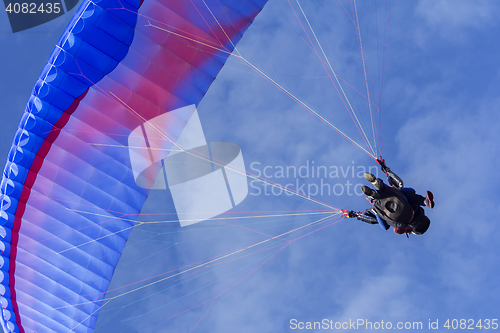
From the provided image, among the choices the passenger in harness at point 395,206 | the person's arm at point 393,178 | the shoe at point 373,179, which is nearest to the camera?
the shoe at point 373,179

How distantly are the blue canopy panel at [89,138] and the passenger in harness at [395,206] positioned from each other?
360cm

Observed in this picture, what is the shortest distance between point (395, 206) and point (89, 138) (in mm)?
5352

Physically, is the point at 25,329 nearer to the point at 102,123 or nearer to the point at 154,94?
the point at 102,123

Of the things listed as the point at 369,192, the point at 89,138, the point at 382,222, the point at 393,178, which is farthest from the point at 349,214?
the point at 89,138

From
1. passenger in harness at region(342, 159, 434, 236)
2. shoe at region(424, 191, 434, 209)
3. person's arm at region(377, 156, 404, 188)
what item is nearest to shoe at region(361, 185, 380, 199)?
passenger in harness at region(342, 159, 434, 236)

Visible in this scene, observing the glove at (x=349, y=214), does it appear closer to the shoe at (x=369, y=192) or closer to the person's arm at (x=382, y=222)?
the person's arm at (x=382, y=222)

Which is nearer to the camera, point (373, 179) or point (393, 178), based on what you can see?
point (373, 179)

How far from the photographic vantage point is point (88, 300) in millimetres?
9008

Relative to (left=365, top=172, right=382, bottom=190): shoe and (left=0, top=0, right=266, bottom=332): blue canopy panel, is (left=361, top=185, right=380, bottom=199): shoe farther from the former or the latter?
(left=0, top=0, right=266, bottom=332): blue canopy panel

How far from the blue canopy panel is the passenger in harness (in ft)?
11.8

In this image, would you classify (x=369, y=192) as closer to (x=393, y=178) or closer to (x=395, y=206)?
(x=395, y=206)

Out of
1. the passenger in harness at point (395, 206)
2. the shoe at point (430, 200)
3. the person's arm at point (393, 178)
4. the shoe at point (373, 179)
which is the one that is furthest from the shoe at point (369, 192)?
the shoe at point (430, 200)

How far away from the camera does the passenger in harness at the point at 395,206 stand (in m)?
6.82

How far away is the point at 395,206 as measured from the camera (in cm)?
685
